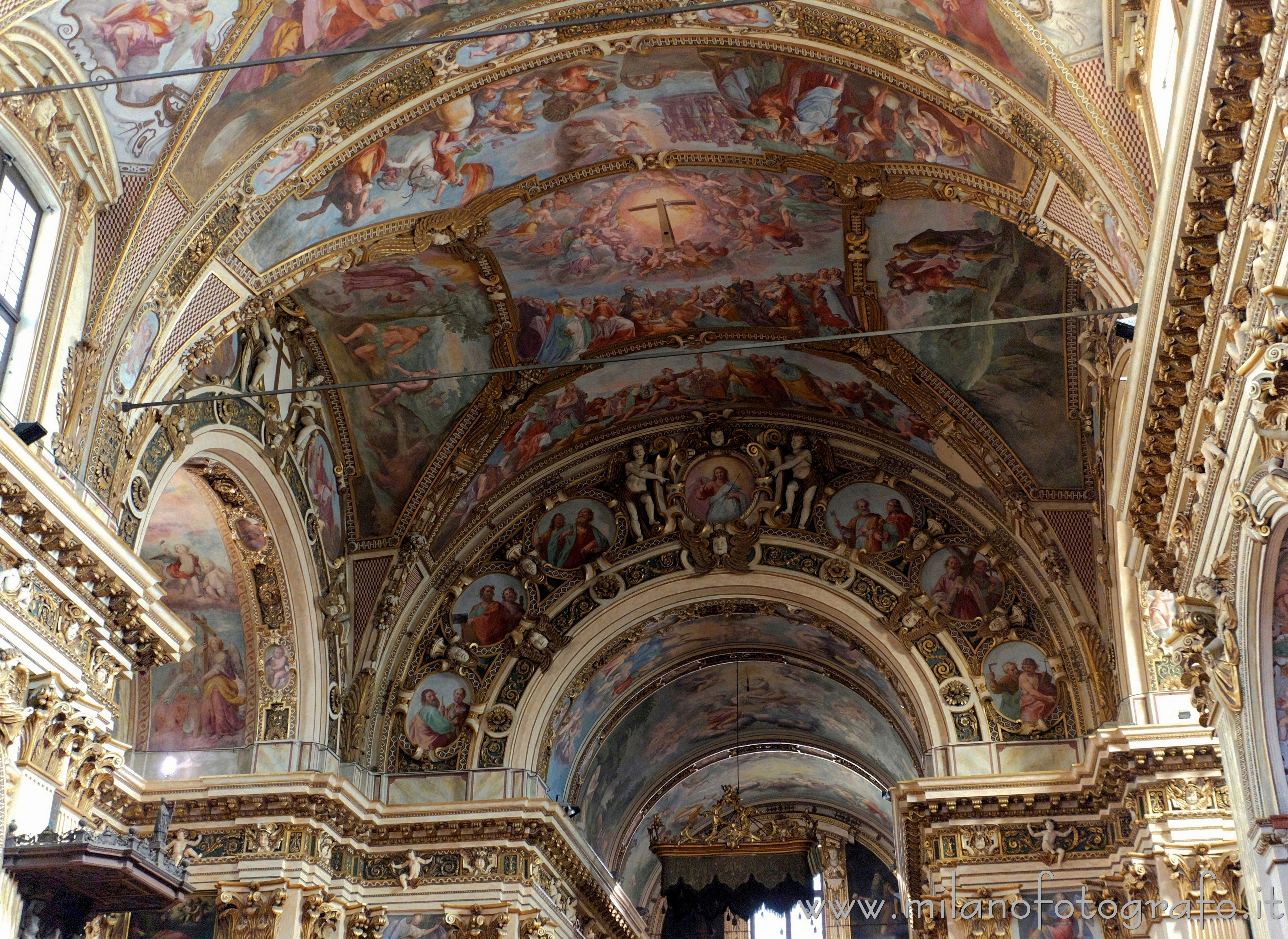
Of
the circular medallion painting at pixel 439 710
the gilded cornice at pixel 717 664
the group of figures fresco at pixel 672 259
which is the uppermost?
Result: the group of figures fresco at pixel 672 259

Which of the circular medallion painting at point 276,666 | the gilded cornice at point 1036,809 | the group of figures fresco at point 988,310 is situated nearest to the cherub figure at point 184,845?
the circular medallion painting at point 276,666

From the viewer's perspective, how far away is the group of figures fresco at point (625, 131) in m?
13.2

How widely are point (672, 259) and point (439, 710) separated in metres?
7.10

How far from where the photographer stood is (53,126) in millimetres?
11055

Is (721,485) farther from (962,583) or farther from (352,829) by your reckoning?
(352,829)

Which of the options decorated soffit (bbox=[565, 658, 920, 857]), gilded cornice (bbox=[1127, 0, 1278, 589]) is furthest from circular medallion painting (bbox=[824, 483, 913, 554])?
gilded cornice (bbox=[1127, 0, 1278, 589])

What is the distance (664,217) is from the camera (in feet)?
52.2

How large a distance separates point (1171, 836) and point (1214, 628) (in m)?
5.38

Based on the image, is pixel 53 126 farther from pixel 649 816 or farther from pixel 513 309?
pixel 649 816

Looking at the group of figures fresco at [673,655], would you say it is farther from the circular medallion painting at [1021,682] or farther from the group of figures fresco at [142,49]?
the group of figures fresco at [142,49]

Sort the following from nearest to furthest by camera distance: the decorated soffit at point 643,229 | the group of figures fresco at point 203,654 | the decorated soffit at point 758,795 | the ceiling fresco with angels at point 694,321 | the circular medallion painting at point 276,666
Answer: the decorated soffit at point 643,229, the ceiling fresco with angels at point 694,321, the group of figures fresco at point 203,654, the circular medallion painting at point 276,666, the decorated soffit at point 758,795

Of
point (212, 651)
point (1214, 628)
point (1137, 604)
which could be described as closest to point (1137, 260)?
point (1214, 628)

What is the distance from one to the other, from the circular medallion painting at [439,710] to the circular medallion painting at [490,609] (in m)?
0.64

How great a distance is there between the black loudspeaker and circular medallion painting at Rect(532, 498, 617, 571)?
378 inches
